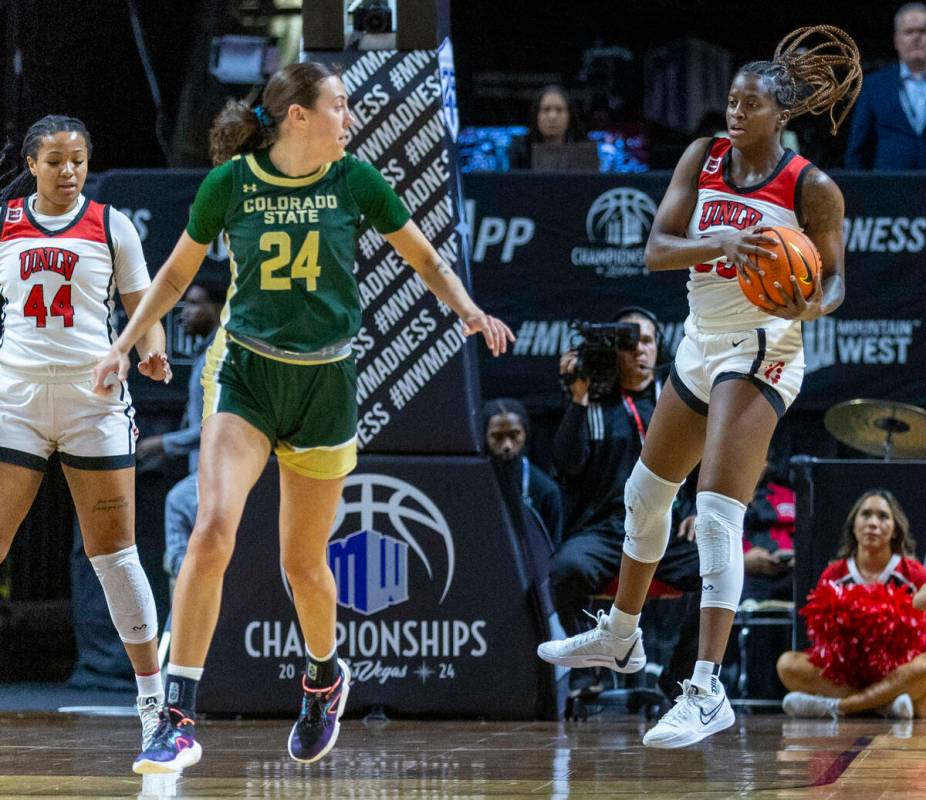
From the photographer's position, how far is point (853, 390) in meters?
8.73

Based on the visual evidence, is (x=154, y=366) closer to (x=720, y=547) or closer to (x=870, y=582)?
(x=720, y=547)

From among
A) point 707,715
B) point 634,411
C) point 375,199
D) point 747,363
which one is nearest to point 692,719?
point 707,715

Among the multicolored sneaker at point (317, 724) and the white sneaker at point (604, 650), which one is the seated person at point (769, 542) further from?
the multicolored sneaker at point (317, 724)

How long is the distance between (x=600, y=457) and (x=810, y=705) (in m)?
1.54

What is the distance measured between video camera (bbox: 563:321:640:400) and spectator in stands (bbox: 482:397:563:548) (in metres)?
0.42

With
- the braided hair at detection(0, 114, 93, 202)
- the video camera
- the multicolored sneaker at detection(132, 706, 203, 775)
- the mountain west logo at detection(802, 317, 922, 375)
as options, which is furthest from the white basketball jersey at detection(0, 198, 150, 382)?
the mountain west logo at detection(802, 317, 922, 375)

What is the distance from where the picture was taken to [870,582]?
24.8ft

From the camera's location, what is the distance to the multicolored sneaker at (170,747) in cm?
438

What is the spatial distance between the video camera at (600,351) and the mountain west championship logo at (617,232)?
3.59ft

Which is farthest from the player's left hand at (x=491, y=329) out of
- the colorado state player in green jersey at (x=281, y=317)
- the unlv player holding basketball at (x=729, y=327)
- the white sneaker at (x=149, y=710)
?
the white sneaker at (x=149, y=710)

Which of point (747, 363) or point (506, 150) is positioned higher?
point (506, 150)

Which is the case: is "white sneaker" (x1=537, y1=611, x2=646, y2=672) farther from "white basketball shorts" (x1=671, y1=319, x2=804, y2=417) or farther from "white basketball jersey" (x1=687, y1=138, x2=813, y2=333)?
"white basketball jersey" (x1=687, y1=138, x2=813, y2=333)

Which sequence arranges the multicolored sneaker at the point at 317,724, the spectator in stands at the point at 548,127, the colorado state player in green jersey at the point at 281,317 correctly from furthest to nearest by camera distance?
the spectator in stands at the point at 548,127 → the multicolored sneaker at the point at 317,724 → the colorado state player in green jersey at the point at 281,317

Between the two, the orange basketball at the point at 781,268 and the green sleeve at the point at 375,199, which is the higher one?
the green sleeve at the point at 375,199
